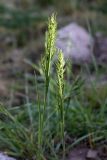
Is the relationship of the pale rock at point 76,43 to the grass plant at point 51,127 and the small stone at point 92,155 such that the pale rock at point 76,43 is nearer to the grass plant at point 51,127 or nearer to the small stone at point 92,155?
the grass plant at point 51,127

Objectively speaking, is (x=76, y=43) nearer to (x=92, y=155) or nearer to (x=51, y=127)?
(x=51, y=127)

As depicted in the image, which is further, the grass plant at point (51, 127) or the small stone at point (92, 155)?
the small stone at point (92, 155)

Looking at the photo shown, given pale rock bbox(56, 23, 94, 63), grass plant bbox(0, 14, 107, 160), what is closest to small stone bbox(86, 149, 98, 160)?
grass plant bbox(0, 14, 107, 160)

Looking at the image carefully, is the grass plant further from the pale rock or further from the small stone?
the pale rock

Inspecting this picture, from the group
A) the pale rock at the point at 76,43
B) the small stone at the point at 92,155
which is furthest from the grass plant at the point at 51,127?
the pale rock at the point at 76,43

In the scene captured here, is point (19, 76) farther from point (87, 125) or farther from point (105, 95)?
point (87, 125)

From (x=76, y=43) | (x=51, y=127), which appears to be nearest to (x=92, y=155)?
(x=51, y=127)

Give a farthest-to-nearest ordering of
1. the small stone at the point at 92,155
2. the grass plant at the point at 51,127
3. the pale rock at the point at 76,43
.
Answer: the pale rock at the point at 76,43 → the small stone at the point at 92,155 → the grass plant at the point at 51,127

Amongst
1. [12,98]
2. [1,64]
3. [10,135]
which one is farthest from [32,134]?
[1,64]
